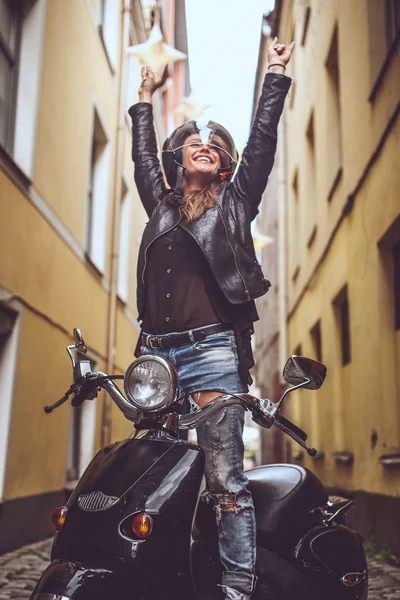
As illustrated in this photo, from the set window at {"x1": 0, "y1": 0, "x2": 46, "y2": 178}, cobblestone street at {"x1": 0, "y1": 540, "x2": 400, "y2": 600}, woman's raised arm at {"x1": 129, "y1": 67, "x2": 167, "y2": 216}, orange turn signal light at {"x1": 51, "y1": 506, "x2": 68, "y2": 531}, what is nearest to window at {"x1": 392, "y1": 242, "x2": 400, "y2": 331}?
cobblestone street at {"x1": 0, "y1": 540, "x2": 400, "y2": 600}

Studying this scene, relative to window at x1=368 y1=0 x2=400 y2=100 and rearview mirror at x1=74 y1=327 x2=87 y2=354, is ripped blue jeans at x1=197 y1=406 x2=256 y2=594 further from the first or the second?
window at x1=368 y1=0 x2=400 y2=100

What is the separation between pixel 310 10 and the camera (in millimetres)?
10805

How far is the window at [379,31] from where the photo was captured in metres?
6.38

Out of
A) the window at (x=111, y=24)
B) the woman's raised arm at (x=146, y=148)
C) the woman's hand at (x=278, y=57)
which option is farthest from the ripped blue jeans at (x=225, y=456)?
the window at (x=111, y=24)

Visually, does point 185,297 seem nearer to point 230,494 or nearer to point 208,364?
point 208,364

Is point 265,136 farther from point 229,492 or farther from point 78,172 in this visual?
point 78,172

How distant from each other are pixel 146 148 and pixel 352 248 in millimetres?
4615

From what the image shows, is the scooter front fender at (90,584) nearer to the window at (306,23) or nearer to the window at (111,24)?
the window at (111,24)

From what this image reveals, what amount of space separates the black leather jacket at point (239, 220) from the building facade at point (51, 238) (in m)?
3.02

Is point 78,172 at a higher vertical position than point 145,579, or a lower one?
higher

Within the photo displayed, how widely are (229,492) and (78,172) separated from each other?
6242 millimetres

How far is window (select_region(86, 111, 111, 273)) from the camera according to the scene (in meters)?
9.65

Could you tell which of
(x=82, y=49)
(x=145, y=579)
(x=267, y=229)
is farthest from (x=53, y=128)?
(x=267, y=229)

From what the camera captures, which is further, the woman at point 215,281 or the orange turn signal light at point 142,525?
the woman at point 215,281
